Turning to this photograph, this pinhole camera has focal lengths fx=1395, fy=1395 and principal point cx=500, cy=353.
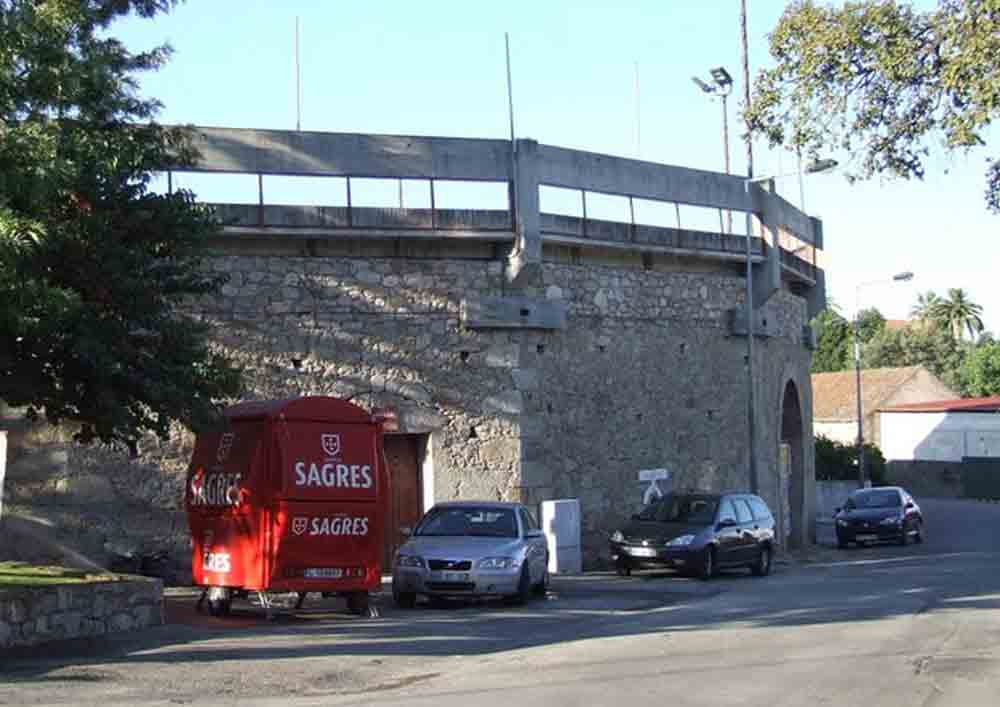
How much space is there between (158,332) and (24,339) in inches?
61.1

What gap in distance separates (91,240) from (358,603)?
5.78m

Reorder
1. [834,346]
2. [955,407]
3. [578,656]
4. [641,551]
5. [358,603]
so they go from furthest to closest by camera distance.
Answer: [834,346] → [955,407] → [641,551] → [358,603] → [578,656]

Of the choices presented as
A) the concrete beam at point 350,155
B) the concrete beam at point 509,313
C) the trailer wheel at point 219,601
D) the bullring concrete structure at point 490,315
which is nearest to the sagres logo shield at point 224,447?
the trailer wheel at point 219,601

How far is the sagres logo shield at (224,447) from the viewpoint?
1708 centimetres

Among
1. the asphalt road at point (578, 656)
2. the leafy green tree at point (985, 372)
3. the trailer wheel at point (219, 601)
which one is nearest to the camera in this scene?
the asphalt road at point (578, 656)

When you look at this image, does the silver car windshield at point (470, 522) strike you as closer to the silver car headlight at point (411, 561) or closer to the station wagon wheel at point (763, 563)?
the silver car headlight at point (411, 561)

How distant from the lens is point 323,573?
54.7 feet

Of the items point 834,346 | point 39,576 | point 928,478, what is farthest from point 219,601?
point 834,346

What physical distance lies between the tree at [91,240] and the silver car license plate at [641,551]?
32.3 feet

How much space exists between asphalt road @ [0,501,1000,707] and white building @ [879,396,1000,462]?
5416 cm

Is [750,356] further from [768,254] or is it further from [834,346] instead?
A: [834,346]

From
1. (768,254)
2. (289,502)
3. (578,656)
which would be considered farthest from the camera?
(768,254)

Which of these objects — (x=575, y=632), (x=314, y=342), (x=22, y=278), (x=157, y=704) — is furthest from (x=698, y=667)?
(x=314, y=342)

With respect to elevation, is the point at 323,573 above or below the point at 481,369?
below
